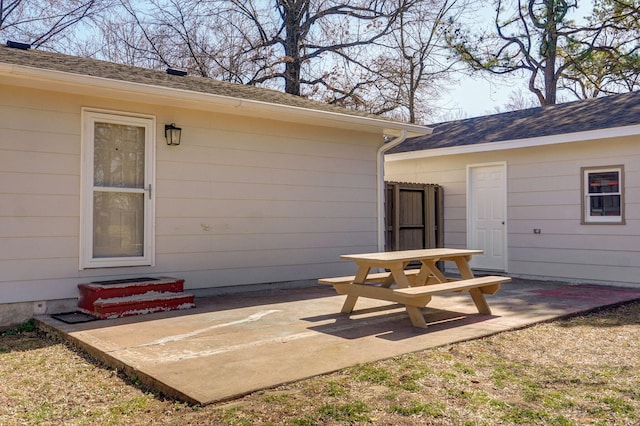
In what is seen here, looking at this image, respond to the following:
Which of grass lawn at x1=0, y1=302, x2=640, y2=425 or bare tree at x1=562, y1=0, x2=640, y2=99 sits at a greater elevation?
bare tree at x1=562, y1=0, x2=640, y2=99

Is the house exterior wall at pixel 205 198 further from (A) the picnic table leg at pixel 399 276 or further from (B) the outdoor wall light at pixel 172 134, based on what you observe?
(A) the picnic table leg at pixel 399 276

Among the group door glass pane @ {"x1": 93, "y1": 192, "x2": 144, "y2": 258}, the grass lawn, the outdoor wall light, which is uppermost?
the outdoor wall light

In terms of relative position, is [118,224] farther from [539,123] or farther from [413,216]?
[539,123]

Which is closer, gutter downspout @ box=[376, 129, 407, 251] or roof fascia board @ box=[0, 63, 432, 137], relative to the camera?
roof fascia board @ box=[0, 63, 432, 137]

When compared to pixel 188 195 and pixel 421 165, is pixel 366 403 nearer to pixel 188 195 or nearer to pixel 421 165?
pixel 188 195

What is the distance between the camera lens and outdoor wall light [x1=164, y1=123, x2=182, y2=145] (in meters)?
6.41

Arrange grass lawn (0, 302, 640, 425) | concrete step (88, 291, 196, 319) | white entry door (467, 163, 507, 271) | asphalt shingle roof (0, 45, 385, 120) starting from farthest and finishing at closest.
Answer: white entry door (467, 163, 507, 271) → asphalt shingle roof (0, 45, 385, 120) → concrete step (88, 291, 196, 319) → grass lawn (0, 302, 640, 425)

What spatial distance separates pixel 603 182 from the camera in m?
8.46

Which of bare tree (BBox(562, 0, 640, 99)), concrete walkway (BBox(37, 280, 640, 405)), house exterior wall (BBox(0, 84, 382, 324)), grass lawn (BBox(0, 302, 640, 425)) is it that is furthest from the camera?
bare tree (BBox(562, 0, 640, 99))

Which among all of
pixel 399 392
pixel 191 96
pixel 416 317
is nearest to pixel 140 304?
pixel 191 96

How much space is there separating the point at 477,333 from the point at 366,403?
2027mm

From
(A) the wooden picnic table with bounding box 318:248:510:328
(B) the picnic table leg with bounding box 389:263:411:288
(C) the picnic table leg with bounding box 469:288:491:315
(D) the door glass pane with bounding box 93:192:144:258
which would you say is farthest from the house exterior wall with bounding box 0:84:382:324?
(C) the picnic table leg with bounding box 469:288:491:315

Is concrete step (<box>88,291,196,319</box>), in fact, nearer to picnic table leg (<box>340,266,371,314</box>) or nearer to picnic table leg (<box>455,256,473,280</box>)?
picnic table leg (<box>340,266,371,314</box>)

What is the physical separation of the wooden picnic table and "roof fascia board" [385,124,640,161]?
363cm
